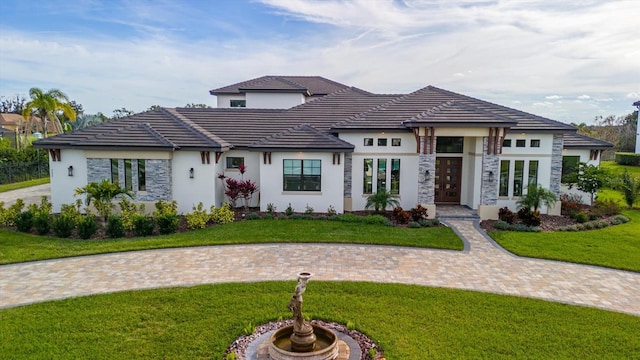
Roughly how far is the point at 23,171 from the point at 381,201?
29.3 metres

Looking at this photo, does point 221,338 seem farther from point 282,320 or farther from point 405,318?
point 405,318

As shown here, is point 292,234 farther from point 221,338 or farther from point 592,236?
point 592,236

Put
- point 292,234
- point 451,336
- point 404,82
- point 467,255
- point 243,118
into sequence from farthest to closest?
point 404,82
point 243,118
point 292,234
point 467,255
point 451,336

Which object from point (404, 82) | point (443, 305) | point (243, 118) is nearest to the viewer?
point (443, 305)

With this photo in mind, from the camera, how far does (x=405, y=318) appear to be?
8.30m

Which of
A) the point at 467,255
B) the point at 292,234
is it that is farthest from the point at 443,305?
the point at 292,234

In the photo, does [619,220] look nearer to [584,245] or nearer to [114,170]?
[584,245]

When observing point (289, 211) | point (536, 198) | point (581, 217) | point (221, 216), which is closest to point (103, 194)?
point (221, 216)

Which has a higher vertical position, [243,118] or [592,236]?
[243,118]

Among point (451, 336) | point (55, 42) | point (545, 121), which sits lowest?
point (451, 336)

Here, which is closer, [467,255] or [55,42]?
[467,255]

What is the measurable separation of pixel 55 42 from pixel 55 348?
62.7ft

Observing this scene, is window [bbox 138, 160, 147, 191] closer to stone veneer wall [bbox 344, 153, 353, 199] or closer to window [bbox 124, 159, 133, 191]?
window [bbox 124, 159, 133, 191]

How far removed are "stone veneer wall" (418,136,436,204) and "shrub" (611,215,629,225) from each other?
8404 mm
